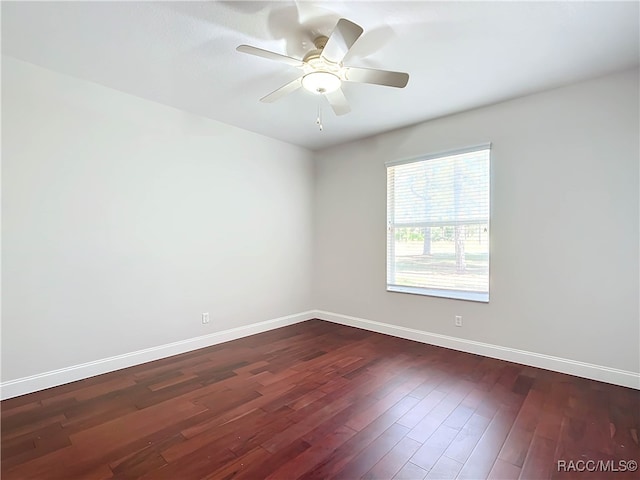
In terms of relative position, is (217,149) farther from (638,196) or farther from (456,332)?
(638,196)

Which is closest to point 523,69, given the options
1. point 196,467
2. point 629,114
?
point 629,114

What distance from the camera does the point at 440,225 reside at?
3770 millimetres

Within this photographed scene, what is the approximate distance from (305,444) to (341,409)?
1.55 feet

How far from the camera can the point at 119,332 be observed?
3.06 metres

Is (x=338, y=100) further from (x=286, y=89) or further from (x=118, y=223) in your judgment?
(x=118, y=223)

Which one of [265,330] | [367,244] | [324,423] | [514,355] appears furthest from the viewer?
[367,244]

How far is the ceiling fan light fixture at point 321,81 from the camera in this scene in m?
2.26

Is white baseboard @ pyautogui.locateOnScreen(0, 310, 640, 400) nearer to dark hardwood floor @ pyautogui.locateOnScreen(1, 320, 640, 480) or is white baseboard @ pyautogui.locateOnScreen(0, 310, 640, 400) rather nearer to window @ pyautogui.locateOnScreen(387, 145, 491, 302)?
dark hardwood floor @ pyautogui.locateOnScreen(1, 320, 640, 480)

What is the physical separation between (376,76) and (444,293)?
102 inches

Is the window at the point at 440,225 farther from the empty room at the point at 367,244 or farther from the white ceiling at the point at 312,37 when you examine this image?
the white ceiling at the point at 312,37

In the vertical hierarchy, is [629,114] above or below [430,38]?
below

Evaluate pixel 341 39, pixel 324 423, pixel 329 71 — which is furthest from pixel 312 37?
pixel 324 423

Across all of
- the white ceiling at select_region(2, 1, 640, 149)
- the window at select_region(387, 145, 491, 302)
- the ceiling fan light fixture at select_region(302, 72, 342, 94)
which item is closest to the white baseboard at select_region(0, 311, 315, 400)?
the window at select_region(387, 145, 491, 302)

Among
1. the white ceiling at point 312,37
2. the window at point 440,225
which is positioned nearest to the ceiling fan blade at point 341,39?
the white ceiling at point 312,37
